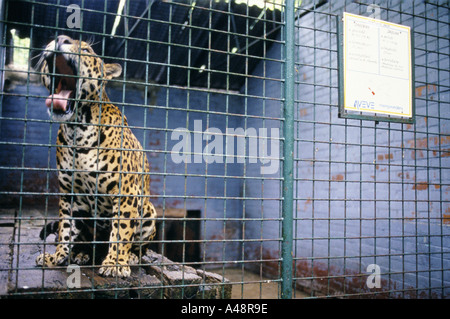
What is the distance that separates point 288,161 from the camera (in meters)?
2.17

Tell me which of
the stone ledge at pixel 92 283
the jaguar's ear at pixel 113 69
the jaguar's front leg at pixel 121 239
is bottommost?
the stone ledge at pixel 92 283

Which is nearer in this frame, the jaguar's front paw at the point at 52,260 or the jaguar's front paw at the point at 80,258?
the jaguar's front paw at the point at 52,260

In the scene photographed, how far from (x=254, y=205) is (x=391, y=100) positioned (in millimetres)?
6310

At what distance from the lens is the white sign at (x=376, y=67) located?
93.2 inches

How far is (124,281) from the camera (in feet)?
7.37

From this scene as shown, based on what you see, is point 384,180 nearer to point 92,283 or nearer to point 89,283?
point 89,283

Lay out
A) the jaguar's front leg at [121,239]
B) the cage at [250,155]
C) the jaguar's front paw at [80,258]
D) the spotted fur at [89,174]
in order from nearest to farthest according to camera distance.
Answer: the cage at [250,155], the jaguar's front leg at [121,239], the spotted fur at [89,174], the jaguar's front paw at [80,258]

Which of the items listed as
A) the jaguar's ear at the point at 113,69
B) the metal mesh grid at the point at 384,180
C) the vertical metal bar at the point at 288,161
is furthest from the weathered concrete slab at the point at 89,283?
the jaguar's ear at the point at 113,69

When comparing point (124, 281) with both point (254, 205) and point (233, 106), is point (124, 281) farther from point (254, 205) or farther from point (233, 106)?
point (233, 106)

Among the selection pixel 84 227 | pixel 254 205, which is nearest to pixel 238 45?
pixel 254 205

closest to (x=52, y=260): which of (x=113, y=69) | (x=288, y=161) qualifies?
(x=113, y=69)

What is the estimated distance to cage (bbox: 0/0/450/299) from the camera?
204cm

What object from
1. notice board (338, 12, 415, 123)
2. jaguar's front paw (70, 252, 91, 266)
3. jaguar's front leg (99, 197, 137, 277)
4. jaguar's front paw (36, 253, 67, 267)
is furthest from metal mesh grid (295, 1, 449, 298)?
jaguar's front paw (36, 253, 67, 267)

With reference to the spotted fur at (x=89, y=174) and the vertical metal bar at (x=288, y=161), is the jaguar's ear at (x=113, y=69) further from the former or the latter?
the vertical metal bar at (x=288, y=161)
